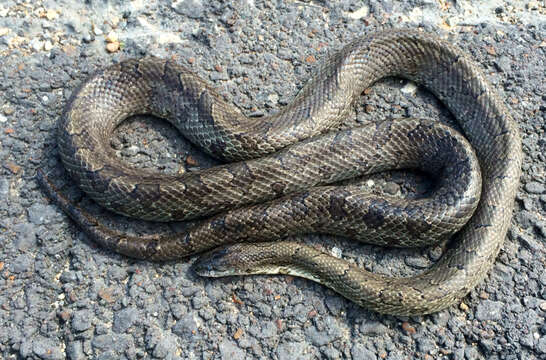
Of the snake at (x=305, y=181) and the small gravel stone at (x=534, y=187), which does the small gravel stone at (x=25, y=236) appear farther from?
the small gravel stone at (x=534, y=187)

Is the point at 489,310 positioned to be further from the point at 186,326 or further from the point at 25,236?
the point at 25,236

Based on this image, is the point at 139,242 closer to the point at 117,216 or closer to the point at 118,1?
the point at 117,216

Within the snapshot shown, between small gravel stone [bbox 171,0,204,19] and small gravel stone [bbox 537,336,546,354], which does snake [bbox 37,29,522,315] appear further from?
small gravel stone [bbox 171,0,204,19]

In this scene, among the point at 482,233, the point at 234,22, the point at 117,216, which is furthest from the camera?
the point at 234,22

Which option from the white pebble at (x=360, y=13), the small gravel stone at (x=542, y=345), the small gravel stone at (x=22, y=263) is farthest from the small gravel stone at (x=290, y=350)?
the white pebble at (x=360, y=13)

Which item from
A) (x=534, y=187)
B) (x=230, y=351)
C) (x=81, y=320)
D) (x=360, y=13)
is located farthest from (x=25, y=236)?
(x=534, y=187)

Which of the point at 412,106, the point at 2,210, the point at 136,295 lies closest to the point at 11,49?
the point at 2,210

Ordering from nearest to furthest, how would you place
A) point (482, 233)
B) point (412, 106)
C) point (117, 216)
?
point (482, 233) < point (117, 216) < point (412, 106)

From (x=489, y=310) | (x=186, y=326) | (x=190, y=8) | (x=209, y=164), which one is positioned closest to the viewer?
(x=186, y=326)
